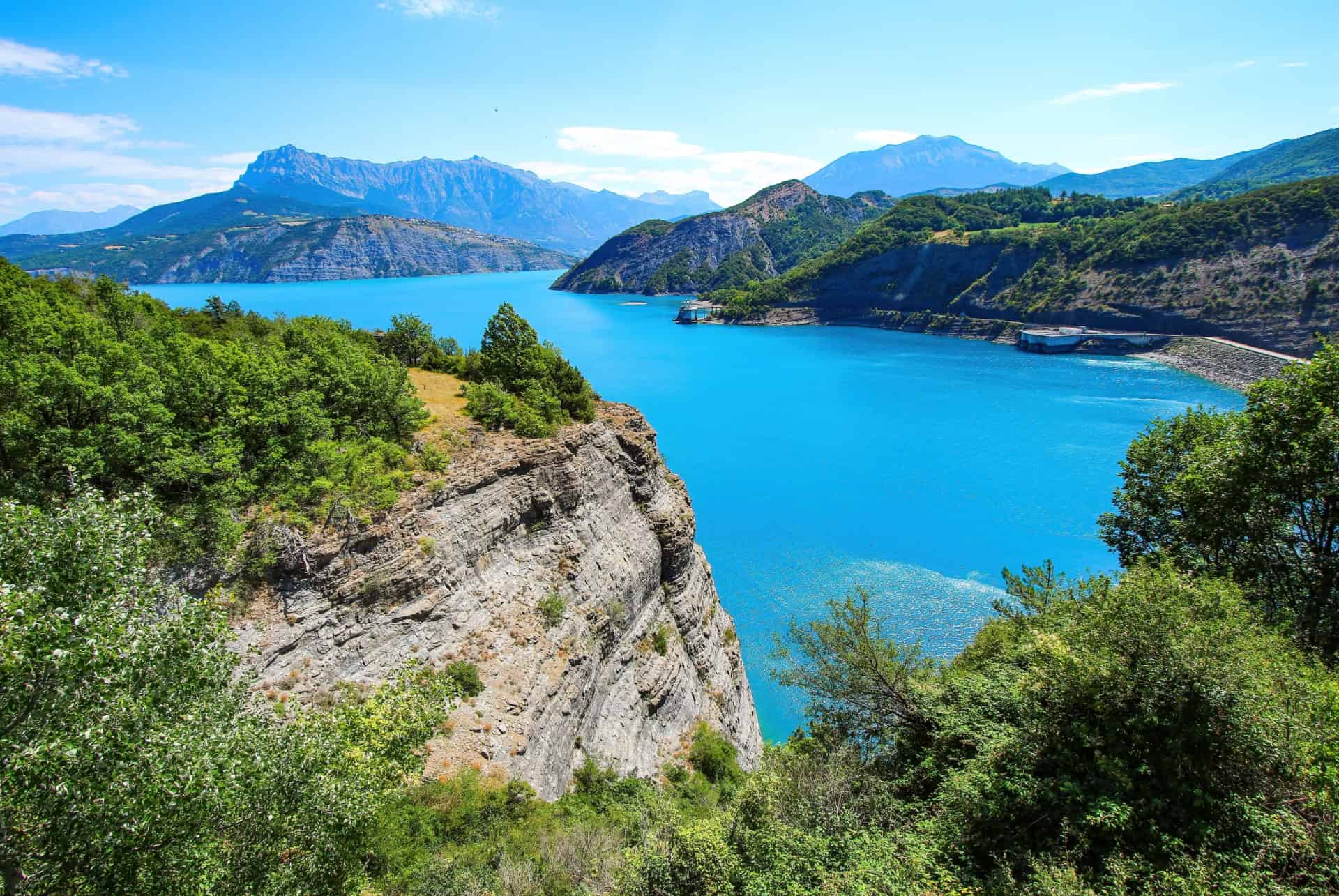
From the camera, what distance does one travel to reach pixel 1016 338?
490 feet

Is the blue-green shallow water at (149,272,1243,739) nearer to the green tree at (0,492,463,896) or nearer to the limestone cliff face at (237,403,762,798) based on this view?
the limestone cliff face at (237,403,762,798)

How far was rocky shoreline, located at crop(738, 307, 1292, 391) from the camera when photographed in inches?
4060

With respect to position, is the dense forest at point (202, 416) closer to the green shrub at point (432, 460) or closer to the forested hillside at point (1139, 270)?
the green shrub at point (432, 460)

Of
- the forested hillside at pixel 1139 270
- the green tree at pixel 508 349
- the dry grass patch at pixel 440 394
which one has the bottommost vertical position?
the dry grass patch at pixel 440 394

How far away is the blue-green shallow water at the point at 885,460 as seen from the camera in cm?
4844

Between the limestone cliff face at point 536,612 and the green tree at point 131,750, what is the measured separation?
8.29 metres

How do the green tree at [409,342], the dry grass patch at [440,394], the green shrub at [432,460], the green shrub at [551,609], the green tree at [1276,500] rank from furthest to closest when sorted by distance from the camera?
the green tree at [409,342] → the dry grass patch at [440,394] → the green shrub at [551,609] → the green shrub at [432,460] → the green tree at [1276,500]

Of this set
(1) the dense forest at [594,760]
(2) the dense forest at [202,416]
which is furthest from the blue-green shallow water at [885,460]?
(2) the dense forest at [202,416]

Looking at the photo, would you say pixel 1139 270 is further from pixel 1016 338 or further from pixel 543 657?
pixel 543 657

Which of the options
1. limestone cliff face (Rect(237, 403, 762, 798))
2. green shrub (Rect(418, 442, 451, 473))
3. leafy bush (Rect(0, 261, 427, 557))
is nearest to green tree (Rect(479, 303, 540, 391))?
limestone cliff face (Rect(237, 403, 762, 798))

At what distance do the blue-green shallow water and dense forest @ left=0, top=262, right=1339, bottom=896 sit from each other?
838 inches

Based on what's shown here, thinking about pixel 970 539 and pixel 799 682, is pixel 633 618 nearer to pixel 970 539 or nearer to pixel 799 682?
pixel 799 682

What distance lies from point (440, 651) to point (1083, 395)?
112864 mm

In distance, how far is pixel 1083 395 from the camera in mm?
101938
